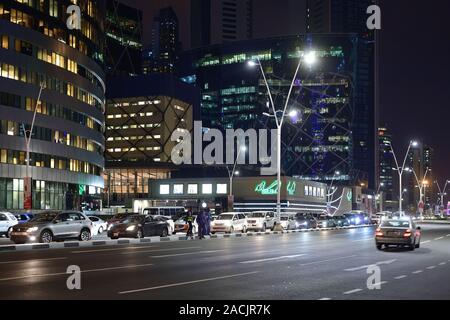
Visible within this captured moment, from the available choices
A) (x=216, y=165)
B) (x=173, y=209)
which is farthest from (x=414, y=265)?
(x=216, y=165)

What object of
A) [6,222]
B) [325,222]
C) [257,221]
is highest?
[6,222]

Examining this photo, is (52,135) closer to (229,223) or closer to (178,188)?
(178,188)

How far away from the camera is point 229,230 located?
43.5m

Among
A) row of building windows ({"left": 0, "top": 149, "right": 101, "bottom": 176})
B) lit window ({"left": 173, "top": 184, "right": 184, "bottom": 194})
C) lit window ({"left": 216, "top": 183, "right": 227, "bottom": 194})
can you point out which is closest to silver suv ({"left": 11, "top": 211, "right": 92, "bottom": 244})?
row of building windows ({"left": 0, "top": 149, "right": 101, "bottom": 176})

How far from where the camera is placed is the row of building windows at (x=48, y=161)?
72.2 meters

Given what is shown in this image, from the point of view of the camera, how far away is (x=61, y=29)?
83.4 m

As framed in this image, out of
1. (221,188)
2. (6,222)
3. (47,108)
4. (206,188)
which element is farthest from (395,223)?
(206,188)

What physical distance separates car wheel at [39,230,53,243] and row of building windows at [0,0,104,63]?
169 feet

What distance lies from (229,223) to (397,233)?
18948 millimetres

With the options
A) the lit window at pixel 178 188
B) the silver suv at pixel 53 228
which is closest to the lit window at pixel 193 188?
the lit window at pixel 178 188

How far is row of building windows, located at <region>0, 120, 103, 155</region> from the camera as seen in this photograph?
236 ft

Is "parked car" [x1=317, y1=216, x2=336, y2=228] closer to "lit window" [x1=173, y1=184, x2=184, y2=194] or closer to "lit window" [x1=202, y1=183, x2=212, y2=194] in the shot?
"lit window" [x1=202, y1=183, x2=212, y2=194]

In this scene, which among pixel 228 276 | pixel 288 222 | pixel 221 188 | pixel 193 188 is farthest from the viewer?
pixel 193 188
